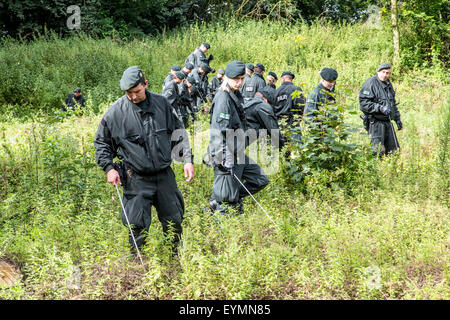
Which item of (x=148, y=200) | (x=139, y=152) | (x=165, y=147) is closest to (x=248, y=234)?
(x=148, y=200)

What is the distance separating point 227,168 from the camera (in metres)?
5.48

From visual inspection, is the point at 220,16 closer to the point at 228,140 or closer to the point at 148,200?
the point at 228,140

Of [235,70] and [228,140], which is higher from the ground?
[235,70]

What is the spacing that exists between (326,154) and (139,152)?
3.09 metres

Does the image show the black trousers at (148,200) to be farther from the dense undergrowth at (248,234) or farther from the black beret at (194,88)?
the black beret at (194,88)

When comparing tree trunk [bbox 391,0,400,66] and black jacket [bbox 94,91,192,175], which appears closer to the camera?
black jacket [bbox 94,91,192,175]

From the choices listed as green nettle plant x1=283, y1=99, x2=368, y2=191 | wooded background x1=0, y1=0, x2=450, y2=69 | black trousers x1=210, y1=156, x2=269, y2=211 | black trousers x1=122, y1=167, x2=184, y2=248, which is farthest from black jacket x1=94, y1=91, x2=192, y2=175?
wooded background x1=0, y1=0, x2=450, y2=69

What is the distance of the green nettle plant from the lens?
6546 mm

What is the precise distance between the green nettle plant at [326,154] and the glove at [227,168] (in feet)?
4.85

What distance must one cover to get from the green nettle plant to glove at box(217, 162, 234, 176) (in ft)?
4.85

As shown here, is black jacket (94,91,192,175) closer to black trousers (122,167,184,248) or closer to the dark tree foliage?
black trousers (122,167,184,248)

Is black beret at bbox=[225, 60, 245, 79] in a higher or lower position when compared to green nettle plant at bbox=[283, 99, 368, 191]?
higher

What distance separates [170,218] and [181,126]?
102cm
